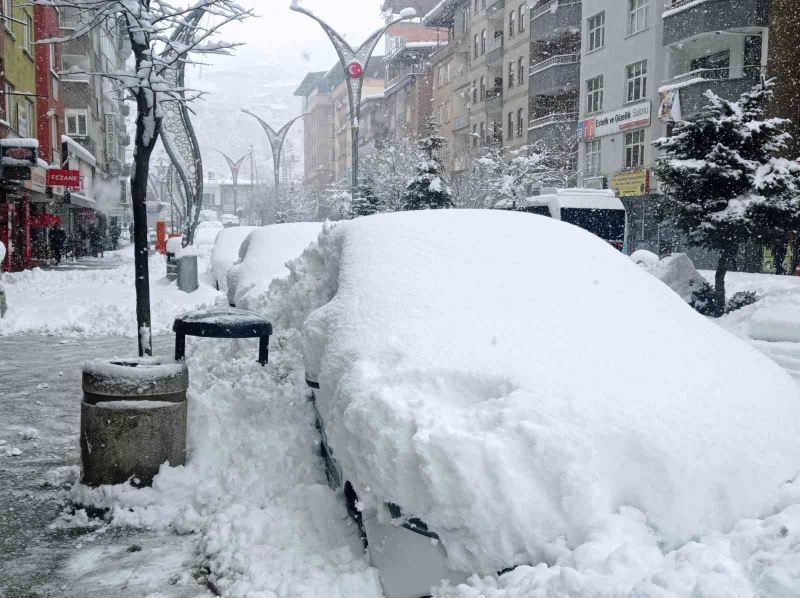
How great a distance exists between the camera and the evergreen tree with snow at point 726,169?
15195 millimetres

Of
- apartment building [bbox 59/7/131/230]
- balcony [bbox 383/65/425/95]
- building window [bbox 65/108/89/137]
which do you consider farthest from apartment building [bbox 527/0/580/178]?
building window [bbox 65/108/89/137]

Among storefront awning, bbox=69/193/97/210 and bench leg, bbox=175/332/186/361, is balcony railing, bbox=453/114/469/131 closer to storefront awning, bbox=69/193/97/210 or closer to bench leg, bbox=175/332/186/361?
storefront awning, bbox=69/193/97/210

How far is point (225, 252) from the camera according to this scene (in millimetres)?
16141

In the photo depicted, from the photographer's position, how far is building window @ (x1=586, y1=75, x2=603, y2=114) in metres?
35.1

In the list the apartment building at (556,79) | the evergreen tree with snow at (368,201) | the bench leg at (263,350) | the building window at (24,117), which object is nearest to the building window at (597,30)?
the apartment building at (556,79)

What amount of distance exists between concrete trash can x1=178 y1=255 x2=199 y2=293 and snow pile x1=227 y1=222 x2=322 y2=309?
6.03 m

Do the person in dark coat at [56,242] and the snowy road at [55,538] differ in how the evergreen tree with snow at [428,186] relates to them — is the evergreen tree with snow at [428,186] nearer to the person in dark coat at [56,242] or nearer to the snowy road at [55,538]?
the person in dark coat at [56,242]

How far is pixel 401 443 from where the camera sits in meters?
2.95

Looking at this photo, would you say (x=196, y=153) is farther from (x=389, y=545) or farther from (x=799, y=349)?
(x=389, y=545)

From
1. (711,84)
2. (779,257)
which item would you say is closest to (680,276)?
(779,257)

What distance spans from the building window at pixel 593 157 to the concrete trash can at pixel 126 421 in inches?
1259

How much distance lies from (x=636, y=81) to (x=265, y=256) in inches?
1038

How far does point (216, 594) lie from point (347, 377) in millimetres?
1114

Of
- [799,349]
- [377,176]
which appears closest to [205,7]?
[799,349]
